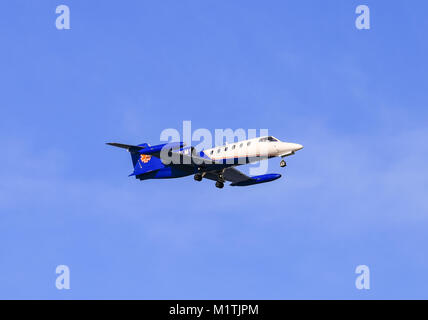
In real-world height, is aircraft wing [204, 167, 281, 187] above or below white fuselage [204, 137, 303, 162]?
below

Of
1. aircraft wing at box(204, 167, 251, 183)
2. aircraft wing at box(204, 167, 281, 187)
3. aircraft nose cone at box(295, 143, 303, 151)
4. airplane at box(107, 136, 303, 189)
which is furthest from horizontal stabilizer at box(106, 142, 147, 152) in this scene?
aircraft nose cone at box(295, 143, 303, 151)

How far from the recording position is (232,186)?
266 ft

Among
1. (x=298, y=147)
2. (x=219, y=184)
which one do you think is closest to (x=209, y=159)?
(x=219, y=184)

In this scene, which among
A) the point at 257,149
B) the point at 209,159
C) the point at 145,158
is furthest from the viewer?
the point at 145,158

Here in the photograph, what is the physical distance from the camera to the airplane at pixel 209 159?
72.6 m

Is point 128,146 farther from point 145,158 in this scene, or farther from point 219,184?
point 219,184

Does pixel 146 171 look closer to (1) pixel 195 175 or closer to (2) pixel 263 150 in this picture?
(1) pixel 195 175

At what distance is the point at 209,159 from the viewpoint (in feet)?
247

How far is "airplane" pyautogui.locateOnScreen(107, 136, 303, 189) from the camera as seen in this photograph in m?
72.6

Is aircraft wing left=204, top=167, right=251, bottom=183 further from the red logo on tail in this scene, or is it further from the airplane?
the red logo on tail
